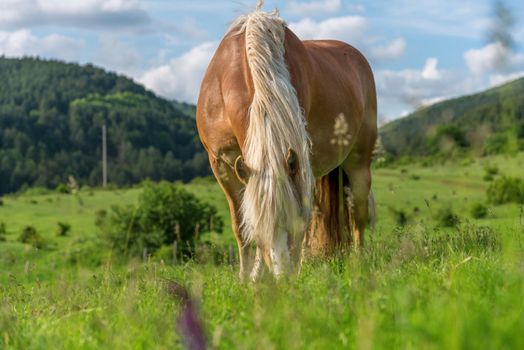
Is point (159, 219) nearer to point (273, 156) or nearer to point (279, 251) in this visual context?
point (273, 156)

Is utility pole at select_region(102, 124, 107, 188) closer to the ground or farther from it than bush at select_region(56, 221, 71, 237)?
farther from it

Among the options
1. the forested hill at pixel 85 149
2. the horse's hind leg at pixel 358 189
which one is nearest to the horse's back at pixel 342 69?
the horse's hind leg at pixel 358 189

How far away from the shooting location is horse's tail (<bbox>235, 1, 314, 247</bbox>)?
196 inches

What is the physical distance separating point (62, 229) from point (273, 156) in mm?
50663

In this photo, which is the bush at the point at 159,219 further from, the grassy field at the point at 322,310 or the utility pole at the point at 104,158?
the utility pole at the point at 104,158

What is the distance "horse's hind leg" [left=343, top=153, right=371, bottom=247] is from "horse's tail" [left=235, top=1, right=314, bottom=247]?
2.53 metres

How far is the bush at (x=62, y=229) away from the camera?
5240 cm

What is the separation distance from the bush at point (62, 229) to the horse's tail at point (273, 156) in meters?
48.4

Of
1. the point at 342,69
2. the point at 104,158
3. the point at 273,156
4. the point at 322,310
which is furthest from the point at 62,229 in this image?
the point at 104,158

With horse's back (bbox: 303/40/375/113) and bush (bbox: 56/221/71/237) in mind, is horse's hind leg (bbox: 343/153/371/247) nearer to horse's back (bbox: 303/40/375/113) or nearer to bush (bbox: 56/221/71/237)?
horse's back (bbox: 303/40/375/113)

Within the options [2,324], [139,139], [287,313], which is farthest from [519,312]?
[139,139]

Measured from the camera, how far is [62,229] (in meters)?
53.4

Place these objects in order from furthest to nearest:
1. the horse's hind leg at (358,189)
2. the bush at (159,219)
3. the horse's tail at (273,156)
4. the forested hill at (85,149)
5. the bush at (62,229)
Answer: the forested hill at (85,149) → the bush at (62,229) → the bush at (159,219) → the horse's hind leg at (358,189) → the horse's tail at (273,156)

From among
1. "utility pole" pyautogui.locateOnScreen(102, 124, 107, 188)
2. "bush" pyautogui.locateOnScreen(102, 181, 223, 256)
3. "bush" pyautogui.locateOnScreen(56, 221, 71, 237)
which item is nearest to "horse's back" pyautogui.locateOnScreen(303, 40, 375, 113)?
"bush" pyautogui.locateOnScreen(102, 181, 223, 256)
